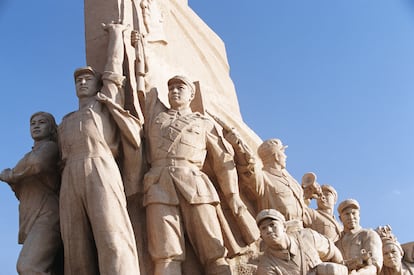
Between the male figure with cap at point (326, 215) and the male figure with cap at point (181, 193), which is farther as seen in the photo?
the male figure with cap at point (326, 215)

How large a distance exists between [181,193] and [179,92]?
1076mm

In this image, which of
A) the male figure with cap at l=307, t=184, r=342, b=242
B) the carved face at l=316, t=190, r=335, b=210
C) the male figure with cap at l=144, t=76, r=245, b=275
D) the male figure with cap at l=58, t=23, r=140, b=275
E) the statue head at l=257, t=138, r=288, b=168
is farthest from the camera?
the carved face at l=316, t=190, r=335, b=210

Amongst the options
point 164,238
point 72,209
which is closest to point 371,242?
point 164,238

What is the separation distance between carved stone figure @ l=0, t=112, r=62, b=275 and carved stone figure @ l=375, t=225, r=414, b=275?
3.70m

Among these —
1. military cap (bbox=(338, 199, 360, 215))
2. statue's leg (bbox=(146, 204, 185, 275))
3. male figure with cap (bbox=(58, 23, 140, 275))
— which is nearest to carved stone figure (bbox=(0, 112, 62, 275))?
male figure with cap (bbox=(58, 23, 140, 275))

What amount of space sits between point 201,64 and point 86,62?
1.92 m

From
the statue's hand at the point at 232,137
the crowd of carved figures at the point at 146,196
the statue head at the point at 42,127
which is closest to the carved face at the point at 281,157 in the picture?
the crowd of carved figures at the point at 146,196

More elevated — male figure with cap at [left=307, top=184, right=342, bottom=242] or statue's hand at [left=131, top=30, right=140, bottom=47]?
statue's hand at [left=131, top=30, right=140, bottom=47]

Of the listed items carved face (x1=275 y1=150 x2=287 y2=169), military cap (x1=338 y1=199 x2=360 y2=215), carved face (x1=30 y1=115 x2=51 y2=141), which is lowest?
military cap (x1=338 y1=199 x2=360 y2=215)

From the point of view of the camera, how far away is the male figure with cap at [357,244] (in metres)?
7.82

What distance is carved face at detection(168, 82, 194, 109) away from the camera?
24.5 ft

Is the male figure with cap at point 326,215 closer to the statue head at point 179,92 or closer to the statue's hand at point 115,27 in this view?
the statue head at point 179,92

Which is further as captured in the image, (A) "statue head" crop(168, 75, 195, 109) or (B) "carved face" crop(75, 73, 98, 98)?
(A) "statue head" crop(168, 75, 195, 109)

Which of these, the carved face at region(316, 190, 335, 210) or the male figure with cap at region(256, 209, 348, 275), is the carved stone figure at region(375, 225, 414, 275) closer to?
the carved face at region(316, 190, 335, 210)
